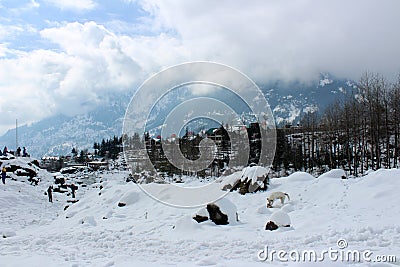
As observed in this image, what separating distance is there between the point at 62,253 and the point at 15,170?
118ft

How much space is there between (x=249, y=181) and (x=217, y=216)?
7435 mm

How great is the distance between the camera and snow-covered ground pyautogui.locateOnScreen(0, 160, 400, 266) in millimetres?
7441

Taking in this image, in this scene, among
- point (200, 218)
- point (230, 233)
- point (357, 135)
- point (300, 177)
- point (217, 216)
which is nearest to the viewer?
point (230, 233)

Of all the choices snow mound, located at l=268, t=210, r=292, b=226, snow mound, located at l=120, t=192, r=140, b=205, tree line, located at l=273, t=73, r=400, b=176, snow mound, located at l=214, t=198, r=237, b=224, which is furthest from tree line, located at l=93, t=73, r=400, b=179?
snow mound, located at l=268, t=210, r=292, b=226

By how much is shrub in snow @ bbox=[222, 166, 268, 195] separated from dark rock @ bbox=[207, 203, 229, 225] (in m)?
6.83

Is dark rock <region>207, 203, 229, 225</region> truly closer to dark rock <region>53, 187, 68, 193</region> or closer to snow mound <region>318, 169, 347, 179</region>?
snow mound <region>318, 169, 347, 179</region>

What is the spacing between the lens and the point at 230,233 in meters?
10.3

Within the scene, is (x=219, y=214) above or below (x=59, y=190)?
above

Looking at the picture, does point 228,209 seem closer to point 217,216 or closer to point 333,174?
point 217,216

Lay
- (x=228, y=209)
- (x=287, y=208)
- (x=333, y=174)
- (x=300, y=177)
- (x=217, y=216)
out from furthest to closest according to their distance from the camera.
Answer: (x=300, y=177) < (x=333, y=174) < (x=287, y=208) < (x=228, y=209) < (x=217, y=216)

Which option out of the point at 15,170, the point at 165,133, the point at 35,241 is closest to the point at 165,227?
the point at 165,133

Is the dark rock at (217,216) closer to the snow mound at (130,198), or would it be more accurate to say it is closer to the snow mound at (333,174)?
the snow mound at (130,198)

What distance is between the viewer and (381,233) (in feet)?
26.8

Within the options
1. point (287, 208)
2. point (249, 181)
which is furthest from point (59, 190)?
point (287, 208)
